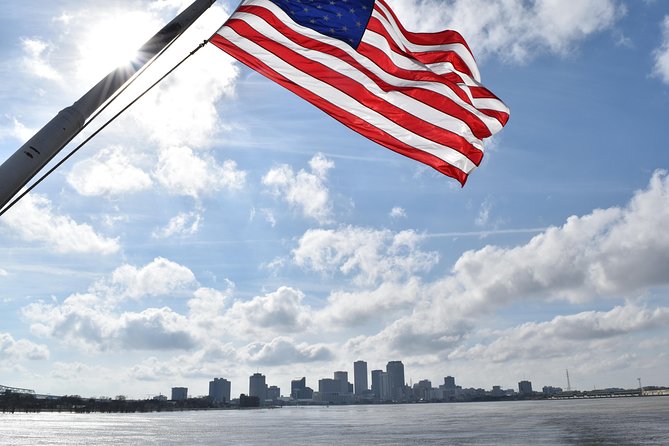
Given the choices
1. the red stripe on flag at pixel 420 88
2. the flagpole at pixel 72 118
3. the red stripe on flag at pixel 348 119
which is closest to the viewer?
the flagpole at pixel 72 118

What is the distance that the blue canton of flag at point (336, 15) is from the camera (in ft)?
34.3

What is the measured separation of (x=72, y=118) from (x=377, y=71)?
709cm

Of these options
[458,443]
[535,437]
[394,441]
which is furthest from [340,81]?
[535,437]

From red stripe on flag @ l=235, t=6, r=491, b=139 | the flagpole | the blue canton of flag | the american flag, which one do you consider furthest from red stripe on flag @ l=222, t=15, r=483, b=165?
the flagpole

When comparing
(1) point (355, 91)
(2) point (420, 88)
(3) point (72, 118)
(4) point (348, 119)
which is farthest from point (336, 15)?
(3) point (72, 118)

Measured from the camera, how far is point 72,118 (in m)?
6.30

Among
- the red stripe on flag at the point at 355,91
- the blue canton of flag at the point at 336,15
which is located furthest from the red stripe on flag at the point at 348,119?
the blue canton of flag at the point at 336,15

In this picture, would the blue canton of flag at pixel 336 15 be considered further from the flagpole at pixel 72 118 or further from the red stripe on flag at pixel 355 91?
the flagpole at pixel 72 118

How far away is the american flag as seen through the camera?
1041 centimetres

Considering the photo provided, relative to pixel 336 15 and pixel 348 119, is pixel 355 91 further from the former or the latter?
pixel 336 15

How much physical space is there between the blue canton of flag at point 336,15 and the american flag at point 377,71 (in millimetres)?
17

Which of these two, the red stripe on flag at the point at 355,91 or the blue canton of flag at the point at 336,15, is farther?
the blue canton of flag at the point at 336,15

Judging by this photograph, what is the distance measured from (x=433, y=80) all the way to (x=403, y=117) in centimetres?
103

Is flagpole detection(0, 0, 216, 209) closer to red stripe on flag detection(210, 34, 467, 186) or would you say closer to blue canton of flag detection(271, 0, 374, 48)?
red stripe on flag detection(210, 34, 467, 186)
